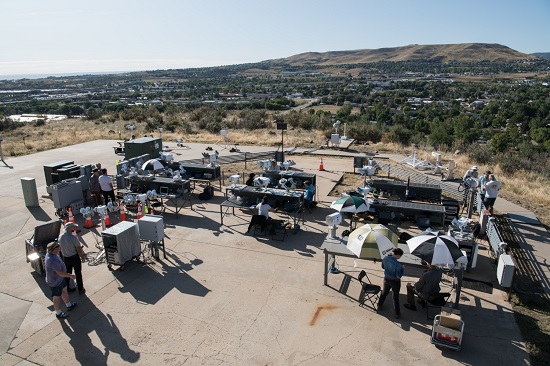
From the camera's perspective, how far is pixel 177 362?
6.61m

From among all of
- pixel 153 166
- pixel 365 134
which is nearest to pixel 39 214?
pixel 153 166

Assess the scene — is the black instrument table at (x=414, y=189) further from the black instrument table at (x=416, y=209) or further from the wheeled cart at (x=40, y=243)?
the wheeled cart at (x=40, y=243)

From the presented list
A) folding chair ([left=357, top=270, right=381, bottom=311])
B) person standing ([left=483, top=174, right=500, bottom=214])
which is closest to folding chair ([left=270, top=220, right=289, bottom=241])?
folding chair ([left=357, top=270, right=381, bottom=311])

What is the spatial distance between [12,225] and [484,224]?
14.8m

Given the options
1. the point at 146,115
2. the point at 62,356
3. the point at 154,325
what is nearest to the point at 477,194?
the point at 154,325

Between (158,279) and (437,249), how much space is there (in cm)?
625

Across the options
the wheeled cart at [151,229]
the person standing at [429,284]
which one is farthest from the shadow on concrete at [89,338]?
the person standing at [429,284]

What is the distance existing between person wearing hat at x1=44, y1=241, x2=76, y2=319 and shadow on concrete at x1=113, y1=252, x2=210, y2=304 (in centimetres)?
133

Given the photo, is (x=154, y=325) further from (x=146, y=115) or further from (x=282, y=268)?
(x=146, y=115)

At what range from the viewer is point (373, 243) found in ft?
25.9

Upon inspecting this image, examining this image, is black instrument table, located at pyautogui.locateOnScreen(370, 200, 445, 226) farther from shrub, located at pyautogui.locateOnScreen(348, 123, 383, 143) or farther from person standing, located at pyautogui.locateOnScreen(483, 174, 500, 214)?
shrub, located at pyautogui.locateOnScreen(348, 123, 383, 143)

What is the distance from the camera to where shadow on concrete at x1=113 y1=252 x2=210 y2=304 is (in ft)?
28.5

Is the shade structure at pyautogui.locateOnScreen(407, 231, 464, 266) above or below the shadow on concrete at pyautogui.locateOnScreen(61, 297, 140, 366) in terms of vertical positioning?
above

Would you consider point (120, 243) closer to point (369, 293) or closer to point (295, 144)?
point (369, 293)
